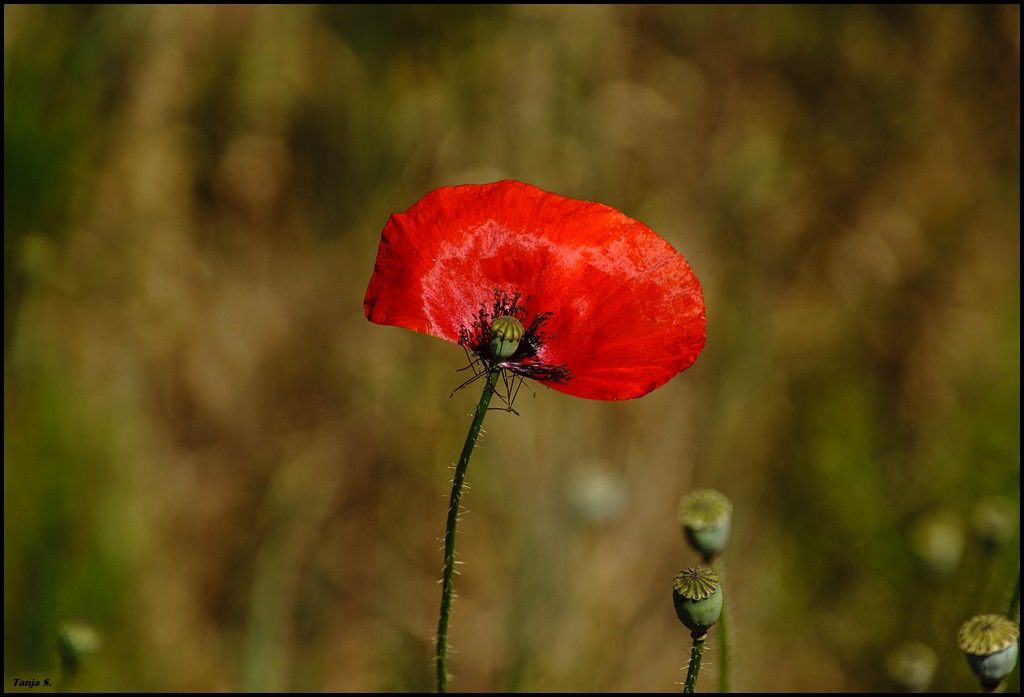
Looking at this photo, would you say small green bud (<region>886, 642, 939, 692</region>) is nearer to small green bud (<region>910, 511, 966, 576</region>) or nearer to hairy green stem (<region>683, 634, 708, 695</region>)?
small green bud (<region>910, 511, 966, 576</region>)

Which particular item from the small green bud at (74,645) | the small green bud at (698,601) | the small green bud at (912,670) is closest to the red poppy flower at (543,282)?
the small green bud at (698,601)

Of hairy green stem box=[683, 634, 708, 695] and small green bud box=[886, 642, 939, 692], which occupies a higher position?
hairy green stem box=[683, 634, 708, 695]

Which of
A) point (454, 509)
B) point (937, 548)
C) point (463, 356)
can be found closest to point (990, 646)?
point (454, 509)

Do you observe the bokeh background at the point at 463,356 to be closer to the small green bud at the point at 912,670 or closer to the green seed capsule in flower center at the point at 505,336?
the small green bud at the point at 912,670

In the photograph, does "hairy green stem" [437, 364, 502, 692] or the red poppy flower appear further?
the red poppy flower

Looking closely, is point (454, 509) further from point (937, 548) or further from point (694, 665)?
point (937, 548)

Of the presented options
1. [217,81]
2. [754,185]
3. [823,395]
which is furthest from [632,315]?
[217,81]

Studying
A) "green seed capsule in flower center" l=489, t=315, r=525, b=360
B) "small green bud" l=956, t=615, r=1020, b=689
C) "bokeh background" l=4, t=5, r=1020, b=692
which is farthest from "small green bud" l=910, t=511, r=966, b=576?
"green seed capsule in flower center" l=489, t=315, r=525, b=360
